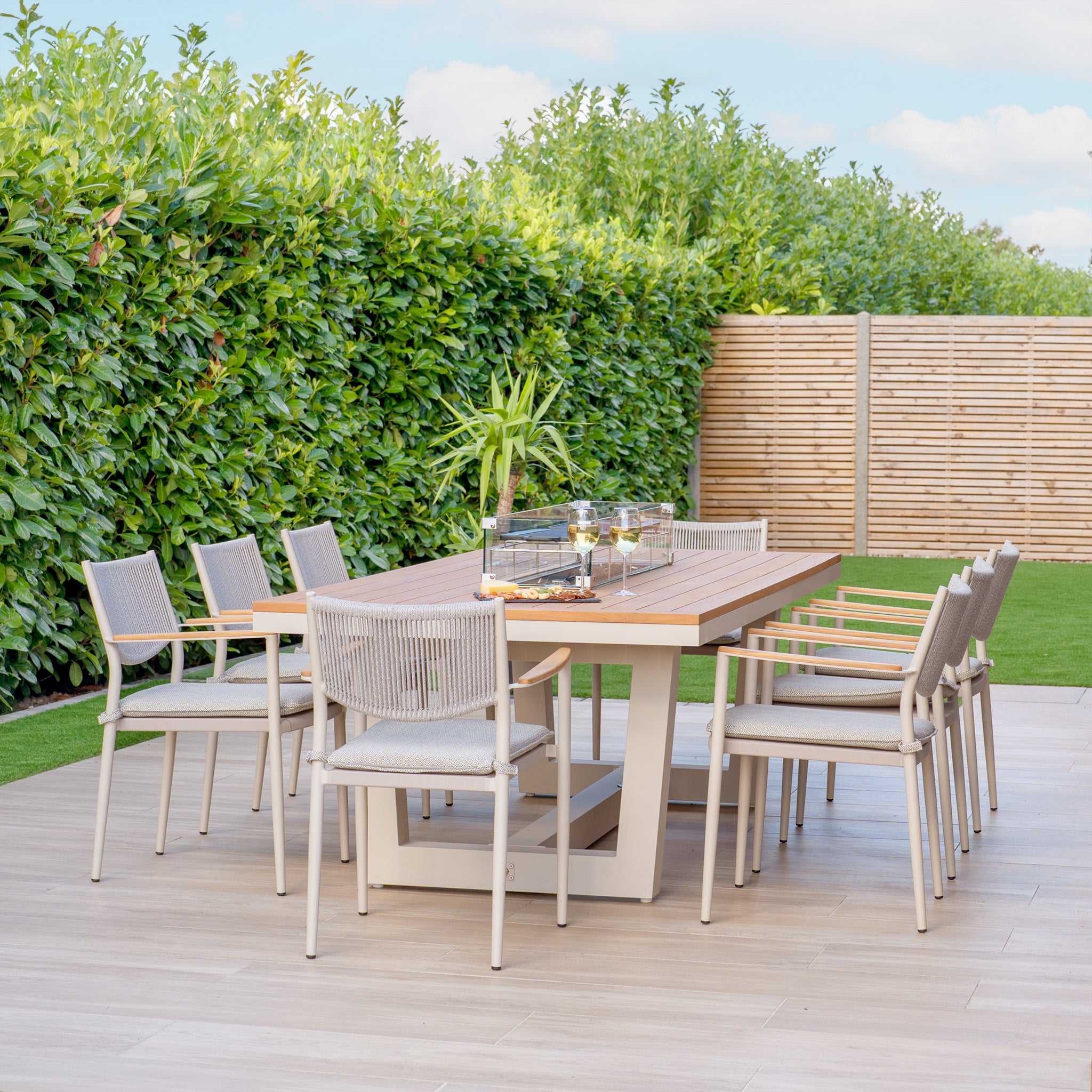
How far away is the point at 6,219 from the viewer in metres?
5.68

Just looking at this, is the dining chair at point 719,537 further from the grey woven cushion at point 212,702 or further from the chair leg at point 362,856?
the chair leg at point 362,856

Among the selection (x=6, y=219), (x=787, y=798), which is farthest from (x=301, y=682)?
(x=6, y=219)

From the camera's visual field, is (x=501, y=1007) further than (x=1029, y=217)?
No

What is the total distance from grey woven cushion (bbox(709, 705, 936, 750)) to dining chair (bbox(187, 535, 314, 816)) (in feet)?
4.60

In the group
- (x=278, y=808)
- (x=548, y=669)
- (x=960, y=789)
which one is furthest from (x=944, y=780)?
→ (x=278, y=808)

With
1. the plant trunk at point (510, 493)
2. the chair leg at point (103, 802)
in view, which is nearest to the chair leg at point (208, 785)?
the chair leg at point (103, 802)

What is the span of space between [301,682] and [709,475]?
29.9 feet

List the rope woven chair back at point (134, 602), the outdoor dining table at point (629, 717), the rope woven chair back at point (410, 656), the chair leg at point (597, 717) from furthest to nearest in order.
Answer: the chair leg at point (597, 717)
the rope woven chair back at point (134, 602)
the outdoor dining table at point (629, 717)
the rope woven chair back at point (410, 656)

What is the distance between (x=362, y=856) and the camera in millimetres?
3832

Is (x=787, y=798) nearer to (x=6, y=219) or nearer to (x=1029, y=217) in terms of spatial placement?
(x=6, y=219)

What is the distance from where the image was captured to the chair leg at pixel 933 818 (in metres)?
3.87

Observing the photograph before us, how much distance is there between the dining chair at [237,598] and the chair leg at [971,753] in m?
2.05

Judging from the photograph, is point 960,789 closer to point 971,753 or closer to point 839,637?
point 971,753

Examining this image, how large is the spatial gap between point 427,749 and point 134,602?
132 centimetres
